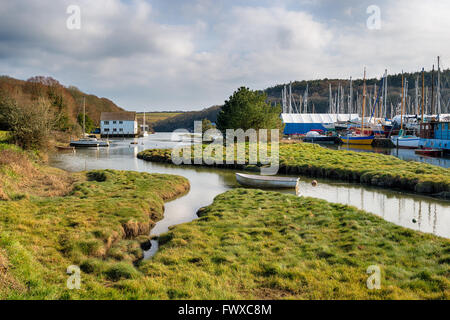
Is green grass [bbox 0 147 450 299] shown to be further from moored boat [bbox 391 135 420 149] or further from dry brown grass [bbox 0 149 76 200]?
moored boat [bbox 391 135 420 149]

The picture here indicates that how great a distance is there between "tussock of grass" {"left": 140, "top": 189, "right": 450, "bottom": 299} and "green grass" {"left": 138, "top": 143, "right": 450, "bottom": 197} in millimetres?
12757

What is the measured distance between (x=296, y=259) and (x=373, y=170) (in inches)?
932

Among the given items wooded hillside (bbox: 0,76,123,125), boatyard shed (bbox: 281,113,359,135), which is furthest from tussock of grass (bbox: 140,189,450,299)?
boatyard shed (bbox: 281,113,359,135)

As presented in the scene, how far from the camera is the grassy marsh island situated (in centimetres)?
Result: 698

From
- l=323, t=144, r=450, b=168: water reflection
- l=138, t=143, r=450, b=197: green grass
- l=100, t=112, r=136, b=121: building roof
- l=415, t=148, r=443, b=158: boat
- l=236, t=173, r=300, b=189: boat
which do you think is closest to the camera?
l=138, t=143, r=450, b=197: green grass

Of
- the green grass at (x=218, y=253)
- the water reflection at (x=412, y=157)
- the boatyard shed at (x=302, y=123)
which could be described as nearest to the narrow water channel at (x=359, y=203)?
the green grass at (x=218, y=253)

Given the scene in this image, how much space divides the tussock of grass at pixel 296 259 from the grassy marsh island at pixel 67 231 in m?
1.29

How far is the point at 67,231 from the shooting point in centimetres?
1132

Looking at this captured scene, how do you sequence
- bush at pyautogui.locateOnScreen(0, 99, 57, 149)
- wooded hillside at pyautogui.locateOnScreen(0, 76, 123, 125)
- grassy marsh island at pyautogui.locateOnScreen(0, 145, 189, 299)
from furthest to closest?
wooded hillside at pyautogui.locateOnScreen(0, 76, 123, 125) < bush at pyautogui.locateOnScreen(0, 99, 57, 149) < grassy marsh island at pyautogui.locateOnScreen(0, 145, 189, 299)

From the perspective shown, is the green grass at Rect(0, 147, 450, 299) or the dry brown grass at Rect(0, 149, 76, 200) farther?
the dry brown grass at Rect(0, 149, 76, 200)

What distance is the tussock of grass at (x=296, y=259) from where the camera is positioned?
7.31 m

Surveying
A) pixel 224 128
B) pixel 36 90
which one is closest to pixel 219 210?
pixel 224 128

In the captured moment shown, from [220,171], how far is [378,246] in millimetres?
27598

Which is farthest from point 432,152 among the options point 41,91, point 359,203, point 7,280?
point 41,91
